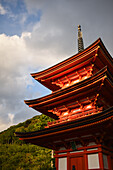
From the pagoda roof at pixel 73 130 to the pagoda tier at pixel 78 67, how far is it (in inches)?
220

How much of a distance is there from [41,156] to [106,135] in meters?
20.5

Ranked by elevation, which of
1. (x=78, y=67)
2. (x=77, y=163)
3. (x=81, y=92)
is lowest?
(x=77, y=163)

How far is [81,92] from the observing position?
12.2 meters

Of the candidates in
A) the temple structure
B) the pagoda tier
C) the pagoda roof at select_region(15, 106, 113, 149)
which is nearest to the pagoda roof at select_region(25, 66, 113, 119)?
the temple structure

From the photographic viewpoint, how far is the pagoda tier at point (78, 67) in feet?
43.3

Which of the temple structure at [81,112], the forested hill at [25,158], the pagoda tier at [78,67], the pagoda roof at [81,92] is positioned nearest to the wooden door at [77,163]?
the temple structure at [81,112]

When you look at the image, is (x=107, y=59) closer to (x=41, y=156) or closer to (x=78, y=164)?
(x=78, y=164)

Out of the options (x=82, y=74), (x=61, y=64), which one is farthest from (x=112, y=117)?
(x=61, y=64)

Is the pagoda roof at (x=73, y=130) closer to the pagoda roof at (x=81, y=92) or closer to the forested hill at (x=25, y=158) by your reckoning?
the pagoda roof at (x=81, y=92)

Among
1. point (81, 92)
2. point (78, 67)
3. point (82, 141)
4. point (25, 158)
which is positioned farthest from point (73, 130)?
point (25, 158)

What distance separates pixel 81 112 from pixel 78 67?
15.1 feet

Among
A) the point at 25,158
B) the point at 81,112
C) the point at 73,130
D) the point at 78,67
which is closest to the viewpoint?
the point at 73,130

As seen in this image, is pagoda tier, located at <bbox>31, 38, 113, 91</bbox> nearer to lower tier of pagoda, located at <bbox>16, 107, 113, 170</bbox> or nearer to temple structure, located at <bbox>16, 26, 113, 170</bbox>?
temple structure, located at <bbox>16, 26, 113, 170</bbox>

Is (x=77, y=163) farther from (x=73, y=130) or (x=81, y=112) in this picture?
(x=81, y=112)
